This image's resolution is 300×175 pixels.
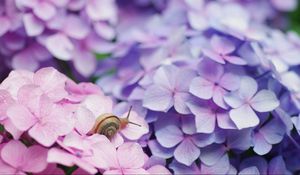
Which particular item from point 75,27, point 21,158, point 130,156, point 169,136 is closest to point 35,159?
point 21,158

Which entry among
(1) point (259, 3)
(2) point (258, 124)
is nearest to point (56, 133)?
(2) point (258, 124)

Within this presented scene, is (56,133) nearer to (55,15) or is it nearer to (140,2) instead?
(55,15)

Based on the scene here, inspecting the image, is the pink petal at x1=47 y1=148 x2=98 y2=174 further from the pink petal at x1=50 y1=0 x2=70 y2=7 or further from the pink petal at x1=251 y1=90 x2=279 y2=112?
the pink petal at x1=50 y1=0 x2=70 y2=7

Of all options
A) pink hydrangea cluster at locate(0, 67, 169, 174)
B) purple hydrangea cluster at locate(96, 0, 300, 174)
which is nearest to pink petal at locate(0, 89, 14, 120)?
pink hydrangea cluster at locate(0, 67, 169, 174)

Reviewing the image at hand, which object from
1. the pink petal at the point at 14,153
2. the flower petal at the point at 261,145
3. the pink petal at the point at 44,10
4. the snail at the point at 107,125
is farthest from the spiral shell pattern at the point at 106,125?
the pink petal at the point at 44,10

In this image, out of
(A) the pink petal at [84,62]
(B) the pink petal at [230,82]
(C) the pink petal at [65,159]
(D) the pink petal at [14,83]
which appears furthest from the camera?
(A) the pink petal at [84,62]

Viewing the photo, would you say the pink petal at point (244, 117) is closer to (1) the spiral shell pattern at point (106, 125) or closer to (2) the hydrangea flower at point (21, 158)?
(1) the spiral shell pattern at point (106, 125)

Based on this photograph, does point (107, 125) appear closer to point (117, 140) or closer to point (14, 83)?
point (117, 140)
